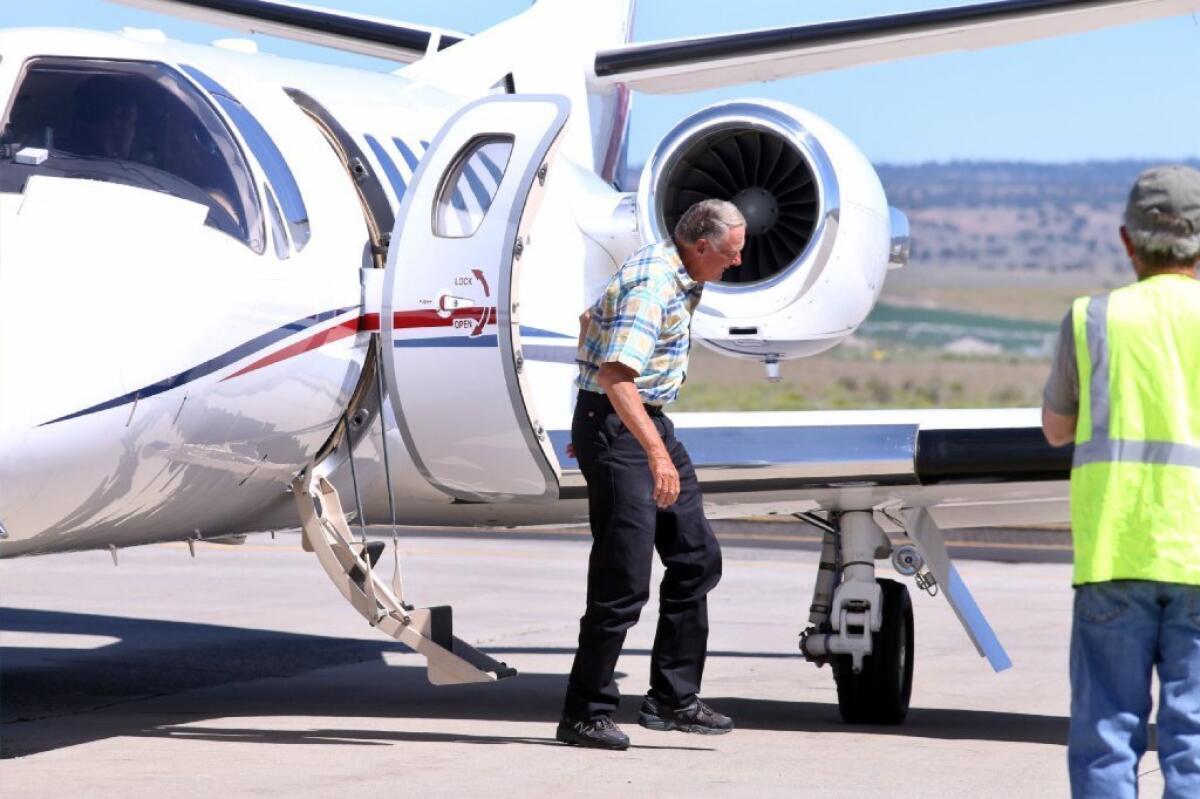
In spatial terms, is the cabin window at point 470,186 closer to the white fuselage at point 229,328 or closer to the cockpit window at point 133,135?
the white fuselage at point 229,328

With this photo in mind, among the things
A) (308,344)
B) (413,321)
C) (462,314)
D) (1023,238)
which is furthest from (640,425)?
(1023,238)

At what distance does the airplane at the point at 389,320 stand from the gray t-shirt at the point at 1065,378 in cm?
312

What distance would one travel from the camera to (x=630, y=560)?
717 centimetres

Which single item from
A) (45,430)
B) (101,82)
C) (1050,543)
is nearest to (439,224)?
(101,82)

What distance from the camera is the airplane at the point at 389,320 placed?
21.5 feet

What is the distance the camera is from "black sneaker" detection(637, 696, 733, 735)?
760cm

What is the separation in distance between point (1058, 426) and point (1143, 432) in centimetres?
22

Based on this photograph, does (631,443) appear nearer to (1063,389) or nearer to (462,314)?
(462,314)

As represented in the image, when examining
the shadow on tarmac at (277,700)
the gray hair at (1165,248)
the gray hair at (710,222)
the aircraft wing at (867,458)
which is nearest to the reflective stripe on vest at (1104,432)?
the gray hair at (1165,248)

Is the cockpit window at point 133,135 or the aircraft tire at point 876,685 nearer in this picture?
the cockpit window at point 133,135

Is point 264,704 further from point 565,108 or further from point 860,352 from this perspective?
point 860,352

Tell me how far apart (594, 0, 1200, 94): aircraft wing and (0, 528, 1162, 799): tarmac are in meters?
3.28

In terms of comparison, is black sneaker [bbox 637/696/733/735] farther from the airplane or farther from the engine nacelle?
the engine nacelle

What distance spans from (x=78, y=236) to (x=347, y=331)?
144 centimetres
